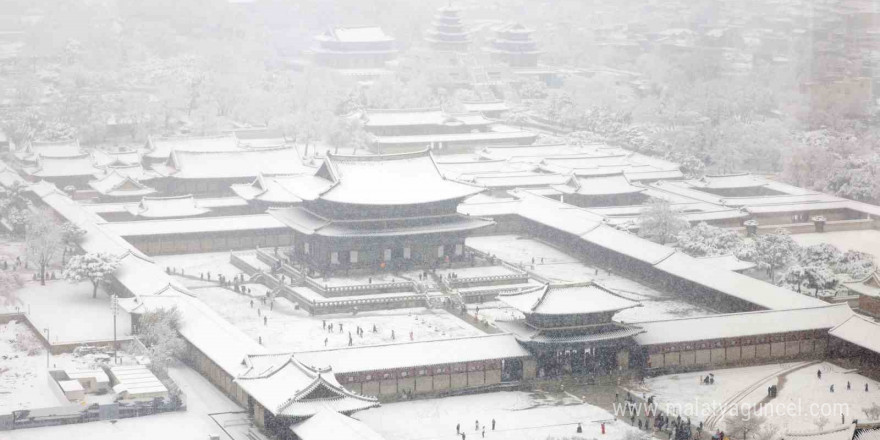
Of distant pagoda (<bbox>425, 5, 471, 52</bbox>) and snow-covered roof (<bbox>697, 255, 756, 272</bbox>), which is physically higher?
distant pagoda (<bbox>425, 5, 471, 52</bbox>)

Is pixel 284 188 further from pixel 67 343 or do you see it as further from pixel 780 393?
pixel 780 393

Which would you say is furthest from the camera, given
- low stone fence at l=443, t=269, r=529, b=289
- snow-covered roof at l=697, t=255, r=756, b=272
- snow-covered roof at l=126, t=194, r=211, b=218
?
snow-covered roof at l=126, t=194, r=211, b=218

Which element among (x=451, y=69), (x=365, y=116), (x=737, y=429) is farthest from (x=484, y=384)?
(x=451, y=69)

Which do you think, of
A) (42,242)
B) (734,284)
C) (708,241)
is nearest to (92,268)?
(42,242)

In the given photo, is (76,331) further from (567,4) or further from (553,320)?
(567,4)

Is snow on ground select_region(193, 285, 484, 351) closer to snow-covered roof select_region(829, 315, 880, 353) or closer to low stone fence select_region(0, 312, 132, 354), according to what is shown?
low stone fence select_region(0, 312, 132, 354)

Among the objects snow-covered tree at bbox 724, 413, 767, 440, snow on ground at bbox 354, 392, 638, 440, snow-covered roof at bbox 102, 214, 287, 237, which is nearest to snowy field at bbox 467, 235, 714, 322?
snow on ground at bbox 354, 392, 638, 440

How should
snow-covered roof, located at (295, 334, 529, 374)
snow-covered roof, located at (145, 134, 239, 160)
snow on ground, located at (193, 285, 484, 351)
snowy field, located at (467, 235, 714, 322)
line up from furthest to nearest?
snow-covered roof, located at (145, 134, 239, 160)
snowy field, located at (467, 235, 714, 322)
snow on ground, located at (193, 285, 484, 351)
snow-covered roof, located at (295, 334, 529, 374)

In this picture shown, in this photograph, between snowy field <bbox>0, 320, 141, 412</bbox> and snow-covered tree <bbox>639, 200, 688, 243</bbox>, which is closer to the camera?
snowy field <bbox>0, 320, 141, 412</bbox>
